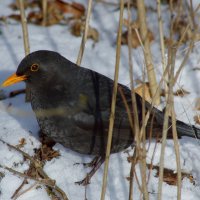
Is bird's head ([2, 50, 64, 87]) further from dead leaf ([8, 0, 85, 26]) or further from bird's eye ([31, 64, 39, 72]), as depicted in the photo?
dead leaf ([8, 0, 85, 26])

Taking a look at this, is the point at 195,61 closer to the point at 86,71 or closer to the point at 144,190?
the point at 86,71

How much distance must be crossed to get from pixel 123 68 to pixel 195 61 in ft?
2.39

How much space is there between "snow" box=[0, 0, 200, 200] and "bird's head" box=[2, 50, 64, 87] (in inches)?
11.2

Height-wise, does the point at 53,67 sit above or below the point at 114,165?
above

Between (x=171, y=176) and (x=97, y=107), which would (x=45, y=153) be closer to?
(x=97, y=107)

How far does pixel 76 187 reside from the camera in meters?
3.88

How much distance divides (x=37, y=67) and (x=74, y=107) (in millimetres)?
424

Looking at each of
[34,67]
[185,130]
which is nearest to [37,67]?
[34,67]

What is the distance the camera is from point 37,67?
4016 mm

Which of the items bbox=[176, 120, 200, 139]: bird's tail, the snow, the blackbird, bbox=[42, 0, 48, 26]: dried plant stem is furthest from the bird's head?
bbox=[42, 0, 48, 26]: dried plant stem

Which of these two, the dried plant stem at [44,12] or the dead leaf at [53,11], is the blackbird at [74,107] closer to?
the dried plant stem at [44,12]

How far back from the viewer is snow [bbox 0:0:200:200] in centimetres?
385

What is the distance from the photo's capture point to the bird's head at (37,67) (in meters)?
3.98

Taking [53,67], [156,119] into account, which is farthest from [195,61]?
[53,67]
